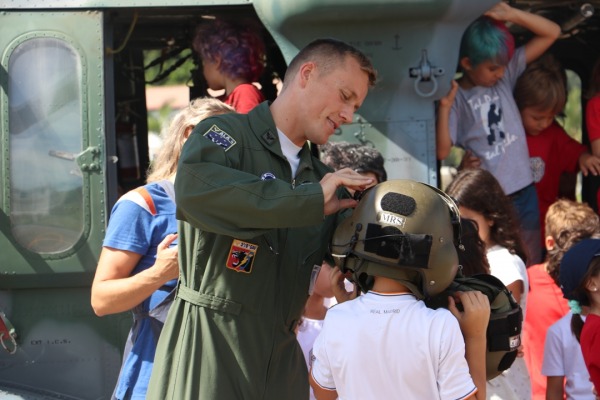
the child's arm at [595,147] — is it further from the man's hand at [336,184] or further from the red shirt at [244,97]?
the man's hand at [336,184]

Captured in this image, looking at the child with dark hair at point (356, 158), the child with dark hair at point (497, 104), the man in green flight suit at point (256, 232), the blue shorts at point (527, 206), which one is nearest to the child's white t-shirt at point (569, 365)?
the blue shorts at point (527, 206)

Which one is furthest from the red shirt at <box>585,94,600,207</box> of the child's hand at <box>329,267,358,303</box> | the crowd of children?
the child's hand at <box>329,267,358,303</box>

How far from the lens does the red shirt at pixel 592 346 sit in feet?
12.6

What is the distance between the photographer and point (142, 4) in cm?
460

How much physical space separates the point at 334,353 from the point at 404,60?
6.51 feet

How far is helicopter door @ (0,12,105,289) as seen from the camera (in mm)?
4605

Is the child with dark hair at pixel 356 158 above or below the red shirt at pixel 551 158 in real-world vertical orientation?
above

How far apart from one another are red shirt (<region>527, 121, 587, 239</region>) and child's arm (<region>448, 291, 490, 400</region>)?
8.95 ft

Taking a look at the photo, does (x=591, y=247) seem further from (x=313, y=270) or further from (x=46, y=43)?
(x=46, y=43)

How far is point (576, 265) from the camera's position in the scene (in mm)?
4188

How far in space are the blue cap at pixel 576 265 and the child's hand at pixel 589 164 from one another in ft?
4.50

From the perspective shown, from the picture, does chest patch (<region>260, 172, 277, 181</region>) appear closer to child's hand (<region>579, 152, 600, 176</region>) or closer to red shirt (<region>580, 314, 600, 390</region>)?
red shirt (<region>580, 314, 600, 390</region>)

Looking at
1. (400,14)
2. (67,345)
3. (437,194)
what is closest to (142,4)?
(400,14)

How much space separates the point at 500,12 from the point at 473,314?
233 cm
